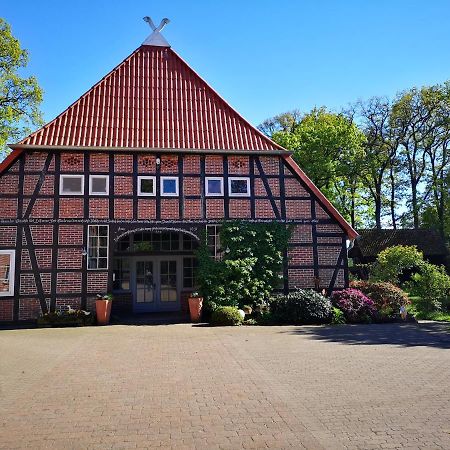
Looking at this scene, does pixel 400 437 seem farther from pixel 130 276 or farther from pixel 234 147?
pixel 130 276

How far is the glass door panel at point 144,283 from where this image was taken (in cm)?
1683

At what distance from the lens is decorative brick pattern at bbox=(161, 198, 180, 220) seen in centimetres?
1492

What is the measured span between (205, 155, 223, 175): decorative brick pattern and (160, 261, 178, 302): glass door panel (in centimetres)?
404

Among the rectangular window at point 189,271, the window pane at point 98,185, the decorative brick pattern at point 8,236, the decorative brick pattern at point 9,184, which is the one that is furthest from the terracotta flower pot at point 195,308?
the decorative brick pattern at point 9,184

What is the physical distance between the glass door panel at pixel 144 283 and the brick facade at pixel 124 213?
0.70 m

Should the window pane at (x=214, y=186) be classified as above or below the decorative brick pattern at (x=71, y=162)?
below

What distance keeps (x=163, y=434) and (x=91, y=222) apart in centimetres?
1088

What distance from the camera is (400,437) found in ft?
14.5

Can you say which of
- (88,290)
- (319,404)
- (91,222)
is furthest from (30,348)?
(319,404)

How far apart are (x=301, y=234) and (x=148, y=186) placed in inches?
223

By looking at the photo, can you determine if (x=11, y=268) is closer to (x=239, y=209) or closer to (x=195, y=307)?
(x=195, y=307)

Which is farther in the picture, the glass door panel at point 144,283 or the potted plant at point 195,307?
the glass door panel at point 144,283

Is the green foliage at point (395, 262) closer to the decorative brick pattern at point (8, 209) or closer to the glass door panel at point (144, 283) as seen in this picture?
the glass door panel at point (144, 283)

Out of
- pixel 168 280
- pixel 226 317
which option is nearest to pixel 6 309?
pixel 168 280
